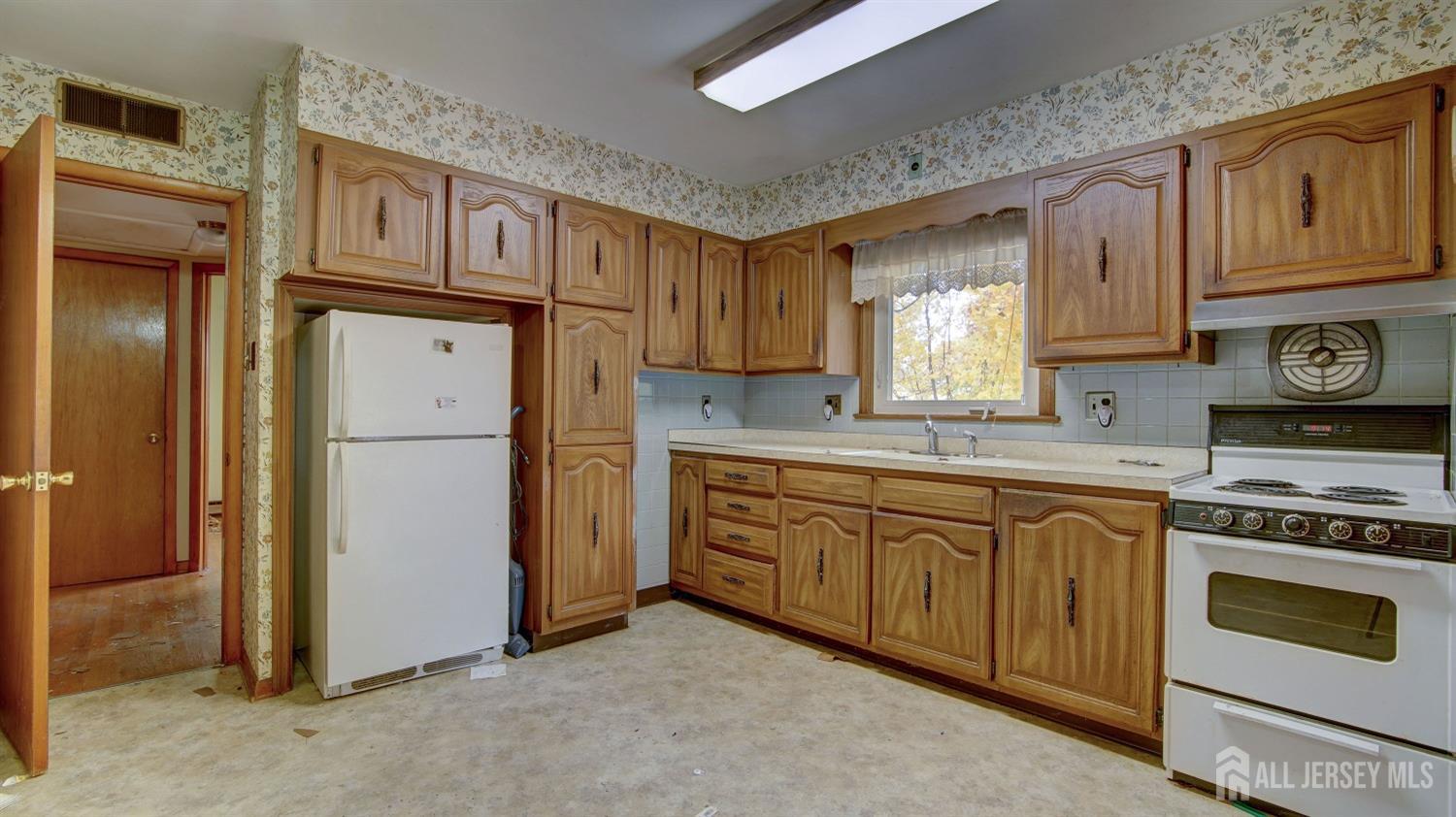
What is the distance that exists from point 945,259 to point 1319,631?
2102 millimetres

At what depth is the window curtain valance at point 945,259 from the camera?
10.1ft

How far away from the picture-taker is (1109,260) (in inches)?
99.3

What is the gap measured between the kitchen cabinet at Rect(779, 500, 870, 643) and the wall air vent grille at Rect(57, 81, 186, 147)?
10.4ft

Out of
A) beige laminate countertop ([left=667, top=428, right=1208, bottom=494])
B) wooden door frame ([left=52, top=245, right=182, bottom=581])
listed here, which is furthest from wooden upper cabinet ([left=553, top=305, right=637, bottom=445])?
wooden door frame ([left=52, top=245, right=182, bottom=581])

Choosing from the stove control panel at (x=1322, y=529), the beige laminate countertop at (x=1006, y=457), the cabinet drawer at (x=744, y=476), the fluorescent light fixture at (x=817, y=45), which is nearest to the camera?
the stove control panel at (x=1322, y=529)

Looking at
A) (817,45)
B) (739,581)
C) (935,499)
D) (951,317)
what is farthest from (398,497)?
(951,317)

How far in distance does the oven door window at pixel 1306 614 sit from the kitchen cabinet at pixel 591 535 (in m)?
2.47

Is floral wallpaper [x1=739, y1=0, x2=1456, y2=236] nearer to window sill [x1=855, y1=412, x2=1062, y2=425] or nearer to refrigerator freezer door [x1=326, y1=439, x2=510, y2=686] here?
window sill [x1=855, y1=412, x2=1062, y2=425]

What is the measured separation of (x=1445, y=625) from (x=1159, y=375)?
46.4 inches

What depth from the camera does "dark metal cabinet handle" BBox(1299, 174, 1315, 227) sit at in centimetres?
212

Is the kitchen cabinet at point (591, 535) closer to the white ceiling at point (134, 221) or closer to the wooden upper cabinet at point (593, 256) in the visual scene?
the wooden upper cabinet at point (593, 256)

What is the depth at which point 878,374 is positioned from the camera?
3691 mm

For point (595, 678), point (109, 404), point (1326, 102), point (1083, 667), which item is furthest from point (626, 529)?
point (109, 404)

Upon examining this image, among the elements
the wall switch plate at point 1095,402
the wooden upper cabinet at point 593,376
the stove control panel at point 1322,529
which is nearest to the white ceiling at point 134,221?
the wooden upper cabinet at point 593,376
